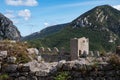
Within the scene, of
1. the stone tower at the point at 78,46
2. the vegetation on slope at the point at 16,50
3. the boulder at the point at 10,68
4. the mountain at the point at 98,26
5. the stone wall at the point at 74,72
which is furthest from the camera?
the mountain at the point at 98,26

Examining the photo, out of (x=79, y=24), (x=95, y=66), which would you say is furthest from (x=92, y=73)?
(x=79, y=24)

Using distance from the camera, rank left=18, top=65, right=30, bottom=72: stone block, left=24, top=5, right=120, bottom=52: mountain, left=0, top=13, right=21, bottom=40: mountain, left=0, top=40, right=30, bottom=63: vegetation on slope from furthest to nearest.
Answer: left=24, top=5, right=120, bottom=52: mountain < left=0, top=13, right=21, bottom=40: mountain < left=0, top=40, right=30, bottom=63: vegetation on slope < left=18, top=65, right=30, bottom=72: stone block

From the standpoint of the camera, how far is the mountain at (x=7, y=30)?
19109 mm

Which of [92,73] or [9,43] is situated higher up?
[9,43]

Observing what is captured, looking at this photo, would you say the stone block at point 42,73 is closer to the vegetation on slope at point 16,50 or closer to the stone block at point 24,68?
the stone block at point 24,68

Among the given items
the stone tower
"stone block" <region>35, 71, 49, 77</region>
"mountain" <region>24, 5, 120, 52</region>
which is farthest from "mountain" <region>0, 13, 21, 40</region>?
"mountain" <region>24, 5, 120, 52</region>

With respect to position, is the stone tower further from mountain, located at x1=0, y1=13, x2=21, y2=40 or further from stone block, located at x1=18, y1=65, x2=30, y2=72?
stone block, located at x1=18, y1=65, x2=30, y2=72

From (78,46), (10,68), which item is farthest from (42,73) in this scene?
(78,46)

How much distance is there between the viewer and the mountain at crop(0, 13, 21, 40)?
19109 mm

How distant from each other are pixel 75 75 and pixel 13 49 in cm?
215

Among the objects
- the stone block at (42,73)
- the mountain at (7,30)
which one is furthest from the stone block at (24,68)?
the mountain at (7,30)

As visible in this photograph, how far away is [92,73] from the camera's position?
11.0m

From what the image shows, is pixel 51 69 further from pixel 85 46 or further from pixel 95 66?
pixel 85 46

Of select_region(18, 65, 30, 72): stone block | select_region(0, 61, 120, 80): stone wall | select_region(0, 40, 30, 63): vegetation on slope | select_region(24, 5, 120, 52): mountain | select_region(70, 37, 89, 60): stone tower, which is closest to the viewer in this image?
select_region(0, 61, 120, 80): stone wall
